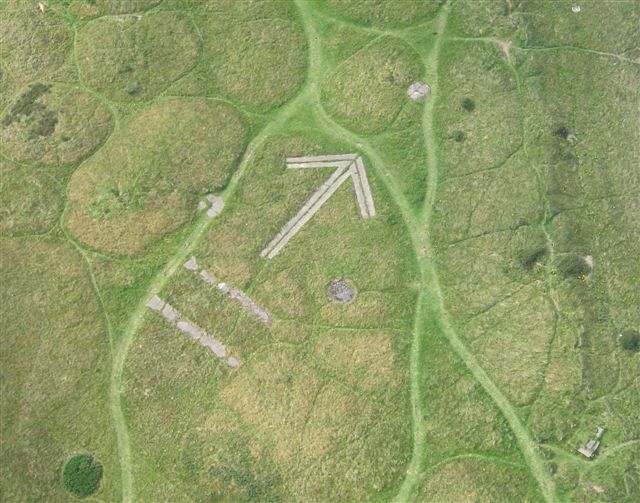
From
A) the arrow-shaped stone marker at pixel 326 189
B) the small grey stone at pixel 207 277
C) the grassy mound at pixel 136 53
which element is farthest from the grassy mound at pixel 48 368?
the arrow-shaped stone marker at pixel 326 189

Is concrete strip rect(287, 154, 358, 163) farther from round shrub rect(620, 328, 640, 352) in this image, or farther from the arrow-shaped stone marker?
round shrub rect(620, 328, 640, 352)

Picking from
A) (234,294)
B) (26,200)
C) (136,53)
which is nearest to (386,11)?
(136,53)

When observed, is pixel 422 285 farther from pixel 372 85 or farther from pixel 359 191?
pixel 372 85

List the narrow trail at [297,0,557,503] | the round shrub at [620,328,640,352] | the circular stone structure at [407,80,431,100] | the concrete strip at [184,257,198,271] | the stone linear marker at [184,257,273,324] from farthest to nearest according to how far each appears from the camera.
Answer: the circular stone structure at [407,80,431,100] → the concrete strip at [184,257,198,271] → the stone linear marker at [184,257,273,324] → the round shrub at [620,328,640,352] → the narrow trail at [297,0,557,503]

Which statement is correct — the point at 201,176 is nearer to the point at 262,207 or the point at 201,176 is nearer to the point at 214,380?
the point at 262,207

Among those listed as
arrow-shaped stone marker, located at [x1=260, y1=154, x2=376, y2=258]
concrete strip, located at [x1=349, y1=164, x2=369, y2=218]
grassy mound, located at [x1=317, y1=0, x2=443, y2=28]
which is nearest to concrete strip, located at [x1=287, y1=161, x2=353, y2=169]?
arrow-shaped stone marker, located at [x1=260, y1=154, x2=376, y2=258]
